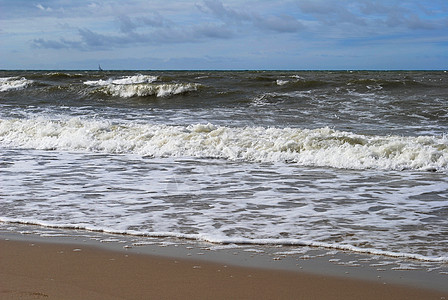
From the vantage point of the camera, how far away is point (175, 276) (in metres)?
3.58

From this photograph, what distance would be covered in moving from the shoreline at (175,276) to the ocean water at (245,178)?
489mm

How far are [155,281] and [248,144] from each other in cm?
642

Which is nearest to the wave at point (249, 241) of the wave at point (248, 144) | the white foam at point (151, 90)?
the wave at point (248, 144)

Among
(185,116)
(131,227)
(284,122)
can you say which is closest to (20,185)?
(131,227)

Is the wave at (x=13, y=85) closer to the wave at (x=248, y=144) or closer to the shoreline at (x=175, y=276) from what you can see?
the wave at (x=248, y=144)

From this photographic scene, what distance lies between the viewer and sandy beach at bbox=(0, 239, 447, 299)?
3.24 metres

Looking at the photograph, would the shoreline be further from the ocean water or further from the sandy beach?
the ocean water

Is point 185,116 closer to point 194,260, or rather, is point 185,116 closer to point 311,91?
point 311,91

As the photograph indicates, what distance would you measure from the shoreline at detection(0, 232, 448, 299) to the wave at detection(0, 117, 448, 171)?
15.5ft

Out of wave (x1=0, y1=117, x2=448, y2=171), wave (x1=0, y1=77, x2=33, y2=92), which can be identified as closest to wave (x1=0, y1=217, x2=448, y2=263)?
wave (x1=0, y1=117, x2=448, y2=171)

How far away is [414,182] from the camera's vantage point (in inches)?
278

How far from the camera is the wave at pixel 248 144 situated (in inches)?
336

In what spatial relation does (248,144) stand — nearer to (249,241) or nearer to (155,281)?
(249,241)

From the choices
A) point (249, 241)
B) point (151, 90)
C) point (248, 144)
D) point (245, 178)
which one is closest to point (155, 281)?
point (249, 241)
